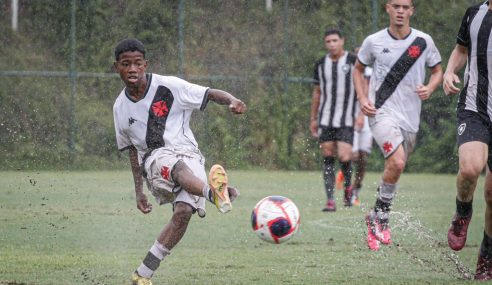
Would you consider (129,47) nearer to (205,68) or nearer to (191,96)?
(191,96)

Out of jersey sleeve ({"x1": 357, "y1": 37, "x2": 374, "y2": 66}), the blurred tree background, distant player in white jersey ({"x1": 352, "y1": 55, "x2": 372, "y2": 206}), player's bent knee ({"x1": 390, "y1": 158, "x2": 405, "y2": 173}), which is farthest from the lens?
the blurred tree background

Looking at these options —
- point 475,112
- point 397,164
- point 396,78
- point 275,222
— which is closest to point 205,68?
point 396,78

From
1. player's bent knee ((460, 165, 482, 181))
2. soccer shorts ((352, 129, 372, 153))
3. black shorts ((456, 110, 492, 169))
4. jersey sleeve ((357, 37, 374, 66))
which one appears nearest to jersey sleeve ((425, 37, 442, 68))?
jersey sleeve ((357, 37, 374, 66))

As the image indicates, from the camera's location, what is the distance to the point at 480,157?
6289 millimetres

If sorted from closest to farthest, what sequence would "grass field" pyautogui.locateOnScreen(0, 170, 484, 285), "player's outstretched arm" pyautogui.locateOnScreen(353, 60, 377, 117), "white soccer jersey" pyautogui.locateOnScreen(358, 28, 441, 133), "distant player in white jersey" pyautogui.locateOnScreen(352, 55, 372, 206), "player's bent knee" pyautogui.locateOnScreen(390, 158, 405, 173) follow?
1. "grass field" pyautogui.locateOnScreen(0, 170, 484, 285)
2. "player's bent knee" pyautogui.locateOnScreen(390, 158, 405, 173)
3. "player's outstretched arm" pyautogui.locateOnScreen(353, 60, 377, 117)
4. "white soccer jersey" pyautogui.locateOnScreen(358, 28, 441, 133)
5. "distant player in white jersey" pyautogui.locateOnScreen(352, 55, 372, 206)

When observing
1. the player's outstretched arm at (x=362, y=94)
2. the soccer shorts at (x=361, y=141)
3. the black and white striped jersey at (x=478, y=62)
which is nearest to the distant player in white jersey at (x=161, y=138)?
the black and white striped jersey at (x=478, y=62)

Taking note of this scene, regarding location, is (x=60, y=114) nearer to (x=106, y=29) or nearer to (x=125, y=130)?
(x=106, y=29)

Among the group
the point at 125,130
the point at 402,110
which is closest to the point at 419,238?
the point at 402,110

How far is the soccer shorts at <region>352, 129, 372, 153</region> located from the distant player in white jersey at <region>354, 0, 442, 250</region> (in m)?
4.03

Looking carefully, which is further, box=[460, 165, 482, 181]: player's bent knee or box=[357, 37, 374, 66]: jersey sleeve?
box=[357, 37, 374, 66]: jersey sleeve

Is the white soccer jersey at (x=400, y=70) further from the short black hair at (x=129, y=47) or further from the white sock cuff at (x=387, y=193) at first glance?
the short black hair at (x=129, y=47)

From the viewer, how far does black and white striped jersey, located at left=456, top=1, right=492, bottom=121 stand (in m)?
6.51

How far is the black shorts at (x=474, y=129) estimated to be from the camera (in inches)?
252

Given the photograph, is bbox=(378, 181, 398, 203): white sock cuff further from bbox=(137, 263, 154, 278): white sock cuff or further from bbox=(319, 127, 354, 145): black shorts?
bbox=(319, 127, 354, 145): black shorts
